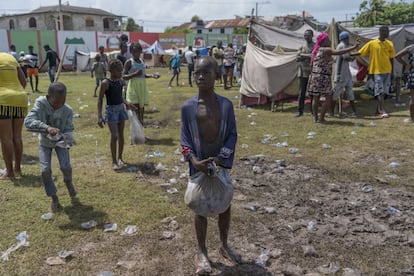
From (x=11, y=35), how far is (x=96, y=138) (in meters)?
25.9

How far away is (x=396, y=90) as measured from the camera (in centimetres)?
1148

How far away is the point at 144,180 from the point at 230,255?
232 centimetres

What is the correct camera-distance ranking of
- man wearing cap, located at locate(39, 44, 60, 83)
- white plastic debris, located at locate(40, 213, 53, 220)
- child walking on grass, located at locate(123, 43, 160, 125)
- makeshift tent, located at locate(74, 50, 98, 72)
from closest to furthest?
white plastic debris, located at locate(40, 213, 53, 220) < child walking on grass, located at locate(123, 43, 160, 125) < man wearing cap, located at locate(39, 44, 60, 83) < makeshift tent, located at locate(74, 50, 98, 72)

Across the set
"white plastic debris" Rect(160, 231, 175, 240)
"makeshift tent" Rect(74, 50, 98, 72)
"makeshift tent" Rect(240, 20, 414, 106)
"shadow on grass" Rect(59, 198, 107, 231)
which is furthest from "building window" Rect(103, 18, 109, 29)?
"white plastic debris" Rect(160, 231, 175, 240)

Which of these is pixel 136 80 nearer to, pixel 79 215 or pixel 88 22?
pixel 79 215

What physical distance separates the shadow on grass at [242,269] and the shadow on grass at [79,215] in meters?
1.45

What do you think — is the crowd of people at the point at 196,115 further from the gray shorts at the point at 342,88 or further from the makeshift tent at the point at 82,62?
the makeshift tent at the point at 82,62

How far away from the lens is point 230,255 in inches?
135

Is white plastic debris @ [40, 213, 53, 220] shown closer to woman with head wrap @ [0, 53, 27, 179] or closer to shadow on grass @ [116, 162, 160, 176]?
woman with head wrap @ [0, 53, 27, 179]

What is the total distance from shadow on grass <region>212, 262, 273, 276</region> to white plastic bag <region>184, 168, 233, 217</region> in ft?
1.85

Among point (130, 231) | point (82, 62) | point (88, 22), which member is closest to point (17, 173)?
point (130, 231)

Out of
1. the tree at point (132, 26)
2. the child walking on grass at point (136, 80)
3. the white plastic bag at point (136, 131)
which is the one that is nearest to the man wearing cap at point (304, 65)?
the child walking on grass at point (136, 80)

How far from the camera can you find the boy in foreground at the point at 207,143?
9.82 ft

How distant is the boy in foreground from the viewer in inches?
118
